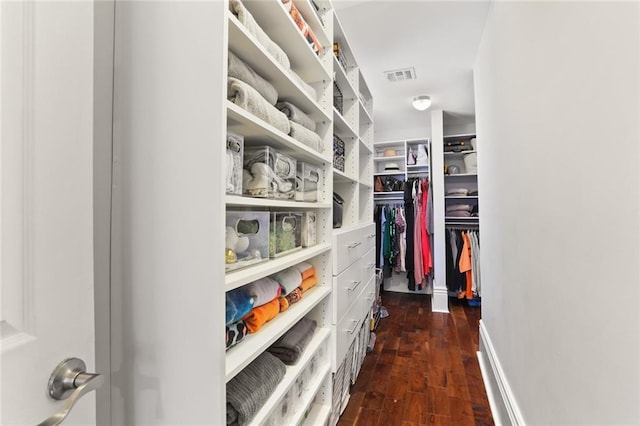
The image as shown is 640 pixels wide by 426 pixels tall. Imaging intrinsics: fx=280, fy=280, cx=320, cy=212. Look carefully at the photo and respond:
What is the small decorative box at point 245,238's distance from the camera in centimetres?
80

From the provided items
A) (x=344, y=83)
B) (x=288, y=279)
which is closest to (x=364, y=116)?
(x=344, y=83)

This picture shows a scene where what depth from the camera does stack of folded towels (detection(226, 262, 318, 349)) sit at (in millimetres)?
802

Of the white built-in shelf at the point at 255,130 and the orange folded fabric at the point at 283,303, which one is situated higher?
the white built-in shelf at the point at 255,130

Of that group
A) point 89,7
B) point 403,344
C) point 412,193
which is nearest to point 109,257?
point 89,7

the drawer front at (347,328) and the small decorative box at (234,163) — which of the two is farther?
the drawer front at (347,328)

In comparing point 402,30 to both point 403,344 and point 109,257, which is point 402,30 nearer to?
point 109,257

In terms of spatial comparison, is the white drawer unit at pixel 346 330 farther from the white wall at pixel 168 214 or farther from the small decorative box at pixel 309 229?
the white wall at pixel 168 214

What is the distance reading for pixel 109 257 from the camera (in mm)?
646

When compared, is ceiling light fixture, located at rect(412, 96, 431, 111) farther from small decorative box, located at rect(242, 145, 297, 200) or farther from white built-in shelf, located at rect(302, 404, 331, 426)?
white built-in shelf, located at rect(302, 404, 331, 426)

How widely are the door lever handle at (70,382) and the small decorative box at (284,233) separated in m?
0.58

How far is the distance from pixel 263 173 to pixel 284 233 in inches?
11.3

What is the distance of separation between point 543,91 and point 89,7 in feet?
4.15

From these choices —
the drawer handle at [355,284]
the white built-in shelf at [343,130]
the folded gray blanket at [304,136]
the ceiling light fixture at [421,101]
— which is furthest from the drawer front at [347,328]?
the ceiling light fixture at [421,101]

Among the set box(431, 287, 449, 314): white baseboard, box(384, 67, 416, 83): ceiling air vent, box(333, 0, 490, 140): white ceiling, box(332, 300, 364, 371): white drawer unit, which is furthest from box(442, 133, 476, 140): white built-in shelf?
box(332, 300, 364, 371): white drawer unit
